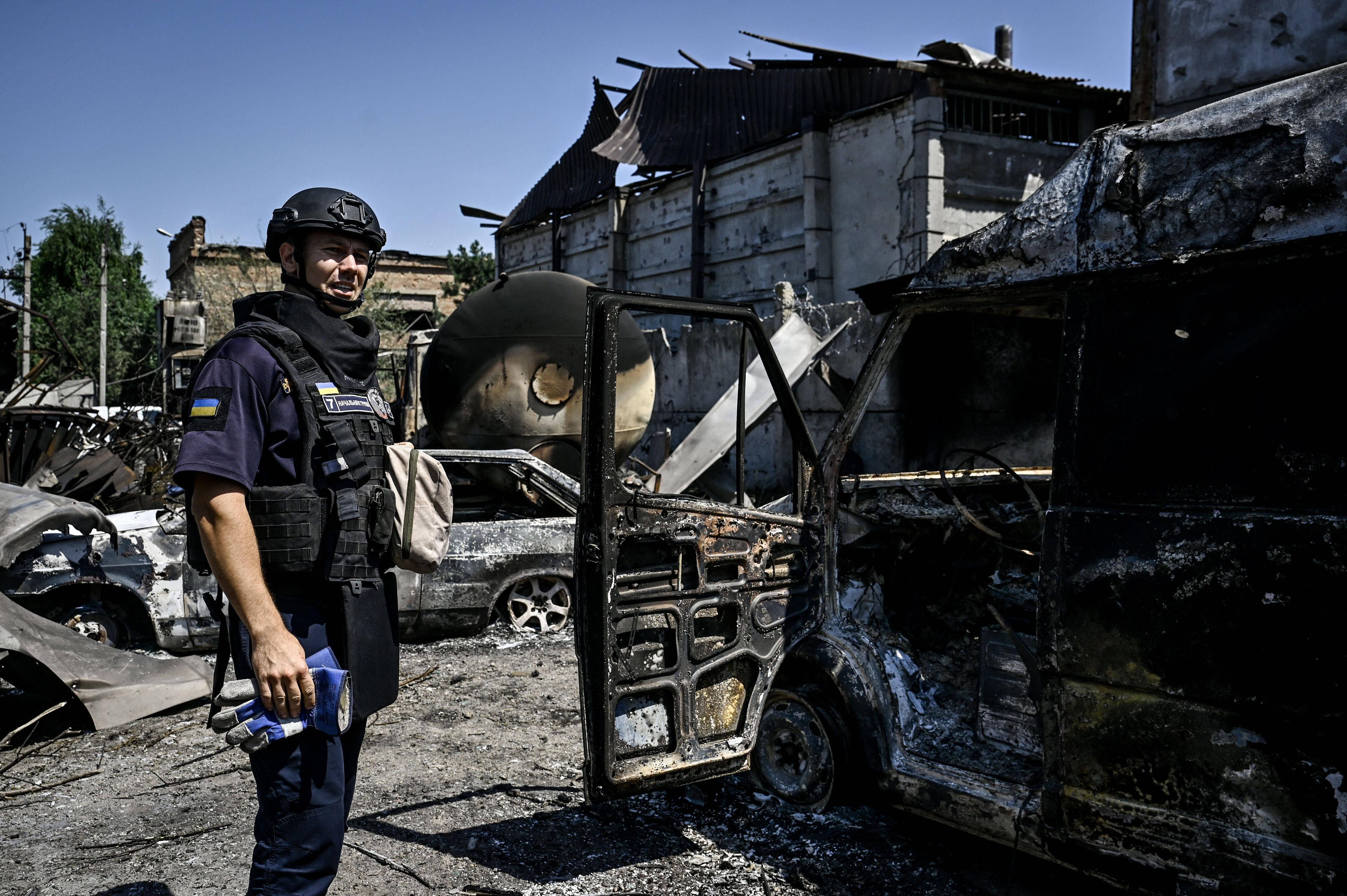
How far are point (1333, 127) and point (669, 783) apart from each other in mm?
2468

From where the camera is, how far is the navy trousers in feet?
6.49

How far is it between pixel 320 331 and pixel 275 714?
2.83 feet

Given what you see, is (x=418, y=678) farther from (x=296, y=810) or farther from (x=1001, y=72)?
(x=1001, y=72)

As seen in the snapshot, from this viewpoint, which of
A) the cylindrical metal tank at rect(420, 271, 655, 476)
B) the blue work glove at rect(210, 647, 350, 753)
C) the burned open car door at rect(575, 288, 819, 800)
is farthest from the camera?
the cylindrical metal tank at rect(420, 271, 655, 476)

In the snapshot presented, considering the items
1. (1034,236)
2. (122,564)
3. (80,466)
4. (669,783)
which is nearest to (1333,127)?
(1034,236)

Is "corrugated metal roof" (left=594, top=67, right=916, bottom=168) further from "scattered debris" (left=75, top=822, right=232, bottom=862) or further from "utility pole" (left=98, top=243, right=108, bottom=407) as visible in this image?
"utility pole" (left=98, top=243, right=108, bottom=407)

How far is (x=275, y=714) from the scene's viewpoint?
1958 millimetres

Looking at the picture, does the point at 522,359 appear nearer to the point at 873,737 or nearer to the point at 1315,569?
the point at 873,737

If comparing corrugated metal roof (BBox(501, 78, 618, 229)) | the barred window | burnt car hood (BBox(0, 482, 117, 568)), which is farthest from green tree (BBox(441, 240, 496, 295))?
burnt car hood (BBox(0, 482, 117, 568))

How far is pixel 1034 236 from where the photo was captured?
104 inches

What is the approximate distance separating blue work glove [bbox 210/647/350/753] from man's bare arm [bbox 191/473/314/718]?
0.03 metres

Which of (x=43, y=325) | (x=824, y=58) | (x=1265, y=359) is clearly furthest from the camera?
(x=43, y=325)

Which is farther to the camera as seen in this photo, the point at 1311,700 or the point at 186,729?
the point at 186,729

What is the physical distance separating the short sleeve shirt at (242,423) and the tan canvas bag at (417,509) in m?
0.28
